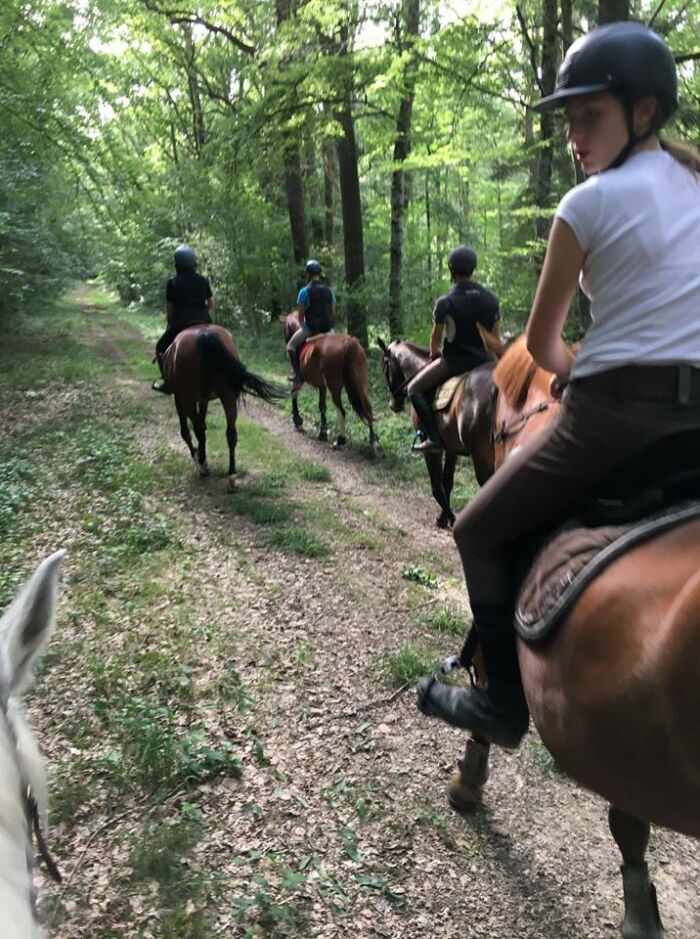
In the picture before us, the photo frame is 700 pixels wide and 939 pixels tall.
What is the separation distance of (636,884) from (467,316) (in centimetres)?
525

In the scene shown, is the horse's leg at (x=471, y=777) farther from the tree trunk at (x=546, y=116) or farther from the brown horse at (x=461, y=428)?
the tree trunk at (x=546, y=116)

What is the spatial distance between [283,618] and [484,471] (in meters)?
2.70

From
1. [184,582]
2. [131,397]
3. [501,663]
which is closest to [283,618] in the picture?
[184,582]

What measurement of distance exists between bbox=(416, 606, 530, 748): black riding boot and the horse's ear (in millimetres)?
1517

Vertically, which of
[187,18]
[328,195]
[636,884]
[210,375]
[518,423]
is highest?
[187,18]

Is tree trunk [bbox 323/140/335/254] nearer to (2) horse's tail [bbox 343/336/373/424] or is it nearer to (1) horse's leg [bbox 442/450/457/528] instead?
(2) horse's tail [bbox 343/336/373/424]

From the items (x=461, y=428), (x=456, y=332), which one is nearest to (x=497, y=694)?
(x=461, y=428)

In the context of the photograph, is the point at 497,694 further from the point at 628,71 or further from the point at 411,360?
the point at 411,360

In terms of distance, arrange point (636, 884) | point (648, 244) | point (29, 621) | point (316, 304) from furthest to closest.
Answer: point (316, 304) → point (636, 884) → point (648, 244) → point (29, 621)

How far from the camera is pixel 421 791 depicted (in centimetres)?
354

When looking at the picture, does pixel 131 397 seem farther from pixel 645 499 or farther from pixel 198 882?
pixel 645 499

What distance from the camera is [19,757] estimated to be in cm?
134

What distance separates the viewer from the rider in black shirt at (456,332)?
6730 millimetres

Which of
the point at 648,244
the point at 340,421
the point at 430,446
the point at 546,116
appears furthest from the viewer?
the point at 546,116
